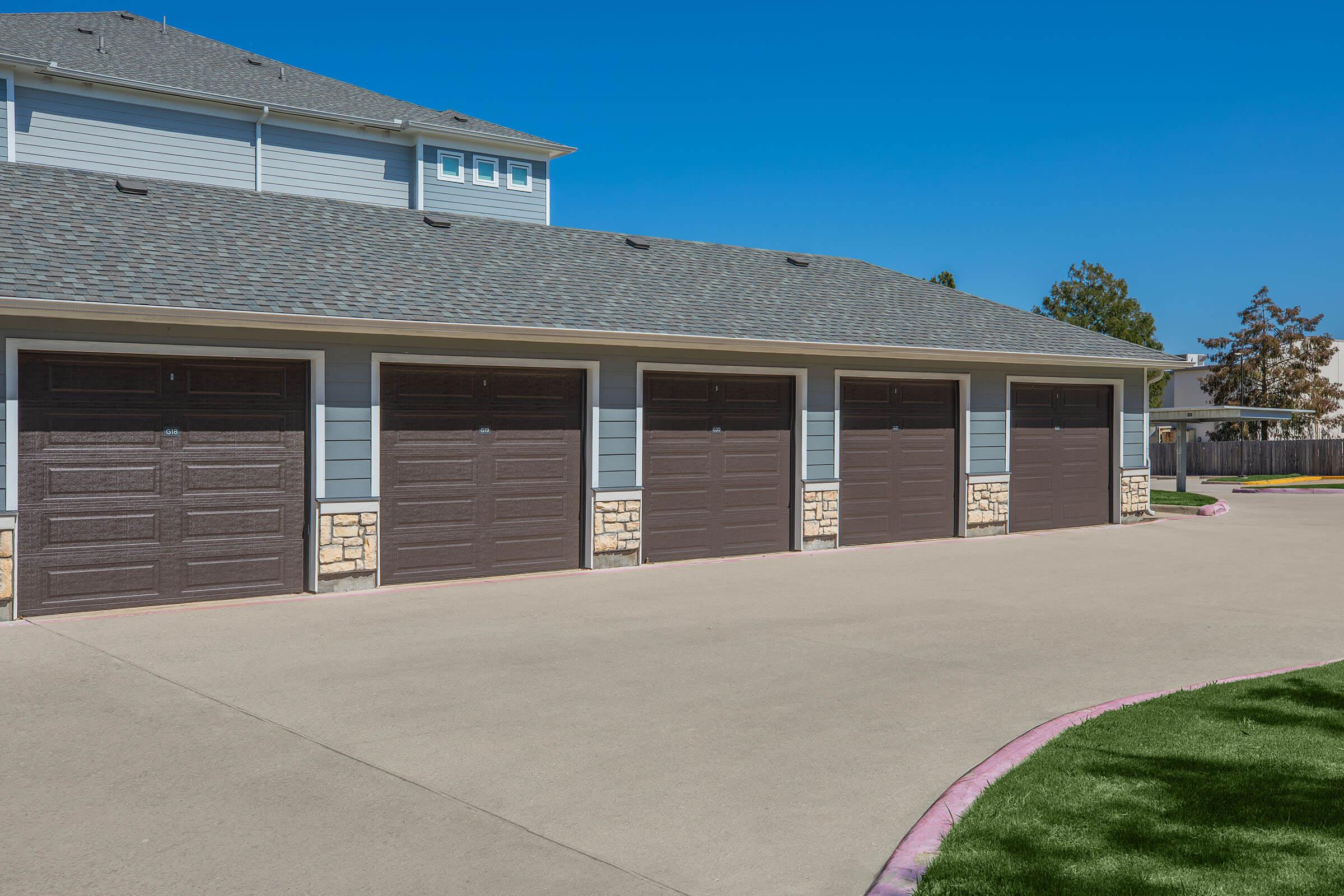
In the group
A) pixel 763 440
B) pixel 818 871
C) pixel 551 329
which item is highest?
pixel 551 329

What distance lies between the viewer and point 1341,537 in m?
→ 17.7

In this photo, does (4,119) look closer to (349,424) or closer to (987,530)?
(349,424)

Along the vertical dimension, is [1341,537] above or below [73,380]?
below

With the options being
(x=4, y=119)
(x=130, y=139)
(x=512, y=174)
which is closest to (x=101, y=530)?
(x=4, y=119)

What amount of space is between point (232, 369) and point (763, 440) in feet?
23.5

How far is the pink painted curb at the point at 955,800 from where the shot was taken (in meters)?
4.13

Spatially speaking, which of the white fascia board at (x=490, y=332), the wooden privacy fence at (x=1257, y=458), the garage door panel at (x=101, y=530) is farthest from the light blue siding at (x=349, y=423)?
the wooden privacy fence at (x=1257, y=458)

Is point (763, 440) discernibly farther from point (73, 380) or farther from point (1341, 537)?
point (1341, 537)

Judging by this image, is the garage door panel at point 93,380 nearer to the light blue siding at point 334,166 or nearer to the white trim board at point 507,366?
the white trim board at point 507,366

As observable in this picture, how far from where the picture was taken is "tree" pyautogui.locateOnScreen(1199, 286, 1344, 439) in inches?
1870

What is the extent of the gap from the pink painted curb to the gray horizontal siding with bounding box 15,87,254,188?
19044 mm

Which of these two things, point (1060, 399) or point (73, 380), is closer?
point (73, 380)

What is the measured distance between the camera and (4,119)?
18.8 meters

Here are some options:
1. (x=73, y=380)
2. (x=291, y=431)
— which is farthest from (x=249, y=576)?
(x=73, y=380)
